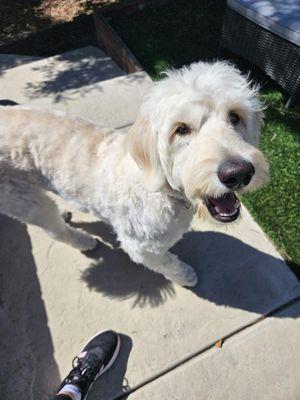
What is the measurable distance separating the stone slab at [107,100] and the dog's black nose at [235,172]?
3123 mm

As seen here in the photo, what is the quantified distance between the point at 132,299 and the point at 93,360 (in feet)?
2.18

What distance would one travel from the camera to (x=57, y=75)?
228 inches

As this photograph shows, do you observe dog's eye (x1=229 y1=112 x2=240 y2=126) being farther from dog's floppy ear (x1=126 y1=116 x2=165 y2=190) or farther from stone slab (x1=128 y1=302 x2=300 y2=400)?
stone slab (x1=128 y1=302 x2=300 y2=400)

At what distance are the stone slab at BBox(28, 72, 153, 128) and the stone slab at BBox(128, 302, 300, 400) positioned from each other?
10.3 ft

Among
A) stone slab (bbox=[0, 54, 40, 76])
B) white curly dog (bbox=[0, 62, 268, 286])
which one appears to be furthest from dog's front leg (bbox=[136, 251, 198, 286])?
stone slab (bbox=[0, 54, 40, 76])

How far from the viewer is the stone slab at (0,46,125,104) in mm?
5504

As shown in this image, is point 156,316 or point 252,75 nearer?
point 156,316

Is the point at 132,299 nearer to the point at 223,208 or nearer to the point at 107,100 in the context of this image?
the point at 223,208

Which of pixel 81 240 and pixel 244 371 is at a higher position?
pixel 81 240

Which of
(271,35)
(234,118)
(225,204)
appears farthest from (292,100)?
(225,204)

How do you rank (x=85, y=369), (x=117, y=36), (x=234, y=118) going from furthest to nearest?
1. (x=117, y=36)
2. (x=85, y=369)
3. (x=234, y=118)

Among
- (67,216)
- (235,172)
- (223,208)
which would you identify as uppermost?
(235,172)

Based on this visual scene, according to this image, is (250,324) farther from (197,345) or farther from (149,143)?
(149,143)

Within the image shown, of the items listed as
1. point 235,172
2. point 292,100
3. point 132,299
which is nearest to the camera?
point 235,172
